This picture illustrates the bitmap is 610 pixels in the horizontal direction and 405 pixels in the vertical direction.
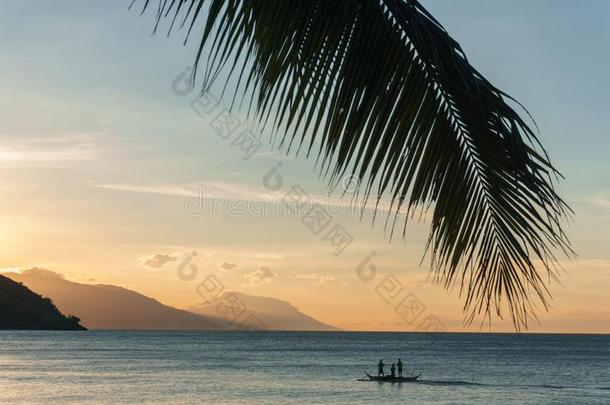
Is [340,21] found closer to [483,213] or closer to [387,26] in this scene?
[387,26]

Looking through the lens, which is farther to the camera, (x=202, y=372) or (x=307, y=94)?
(x=202, y=372)

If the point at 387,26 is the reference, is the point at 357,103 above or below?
below

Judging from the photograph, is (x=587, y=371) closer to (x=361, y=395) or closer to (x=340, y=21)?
(x=361, y=395)

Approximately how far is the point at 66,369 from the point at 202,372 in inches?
516

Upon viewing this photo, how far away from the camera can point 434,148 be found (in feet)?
7.21

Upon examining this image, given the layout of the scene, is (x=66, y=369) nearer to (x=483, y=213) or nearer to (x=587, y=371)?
(x=587, y=371)

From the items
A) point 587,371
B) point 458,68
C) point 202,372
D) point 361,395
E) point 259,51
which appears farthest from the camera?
point 587,371

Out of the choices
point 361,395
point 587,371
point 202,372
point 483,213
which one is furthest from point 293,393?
point 483,213

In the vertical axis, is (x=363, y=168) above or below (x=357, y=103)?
below

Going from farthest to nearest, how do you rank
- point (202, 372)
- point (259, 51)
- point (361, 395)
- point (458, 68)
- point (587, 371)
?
point (587, 371)
point (202, 372)
point (361, 395)
point (259, 51)
point (458, 68)

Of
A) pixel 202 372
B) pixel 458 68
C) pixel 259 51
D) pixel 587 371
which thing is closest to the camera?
pixel 458 68

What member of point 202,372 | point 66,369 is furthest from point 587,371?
point 66,369

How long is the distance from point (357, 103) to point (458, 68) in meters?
0.26

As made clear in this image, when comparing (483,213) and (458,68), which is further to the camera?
(483,213)
